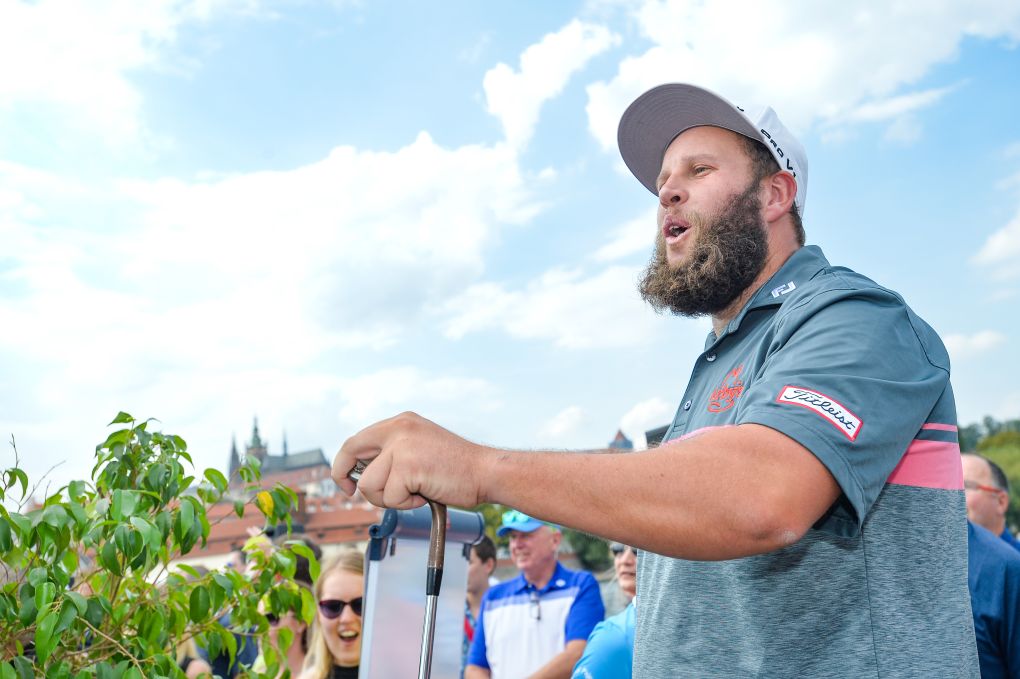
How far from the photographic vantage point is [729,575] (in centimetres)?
196

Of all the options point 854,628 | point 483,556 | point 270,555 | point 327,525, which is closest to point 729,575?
point 854,628

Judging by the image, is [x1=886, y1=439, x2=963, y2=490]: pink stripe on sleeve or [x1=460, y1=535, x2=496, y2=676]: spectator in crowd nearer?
[x1=886, y1=439, x2=963, y2=490]: pink stripe on sleeve

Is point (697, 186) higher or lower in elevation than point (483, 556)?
higher

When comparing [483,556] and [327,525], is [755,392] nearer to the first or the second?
[483,556]

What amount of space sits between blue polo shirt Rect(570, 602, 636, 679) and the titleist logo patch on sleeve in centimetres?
288

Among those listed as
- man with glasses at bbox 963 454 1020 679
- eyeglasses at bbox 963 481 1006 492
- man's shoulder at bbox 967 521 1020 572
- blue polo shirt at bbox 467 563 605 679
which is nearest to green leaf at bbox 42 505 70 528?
man with glasses at bbox 963 454 1020 679

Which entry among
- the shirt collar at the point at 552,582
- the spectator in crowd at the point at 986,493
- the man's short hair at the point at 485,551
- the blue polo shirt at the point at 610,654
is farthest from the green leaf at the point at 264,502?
the man's short hair at the point at 485,551

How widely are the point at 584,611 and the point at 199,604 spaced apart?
4.11m

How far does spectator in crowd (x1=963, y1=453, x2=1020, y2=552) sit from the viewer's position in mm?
6117

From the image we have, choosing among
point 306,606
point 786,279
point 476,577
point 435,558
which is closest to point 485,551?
point 476,577

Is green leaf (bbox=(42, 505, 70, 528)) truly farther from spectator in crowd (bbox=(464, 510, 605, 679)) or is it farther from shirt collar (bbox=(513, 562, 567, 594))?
shirt collar (bbox=(513, 562, 567, 594))

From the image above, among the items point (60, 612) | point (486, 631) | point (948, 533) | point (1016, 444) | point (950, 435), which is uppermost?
point (1016, 444)

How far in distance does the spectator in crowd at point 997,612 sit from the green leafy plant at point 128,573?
2.59m

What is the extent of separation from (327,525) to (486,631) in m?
73.2
